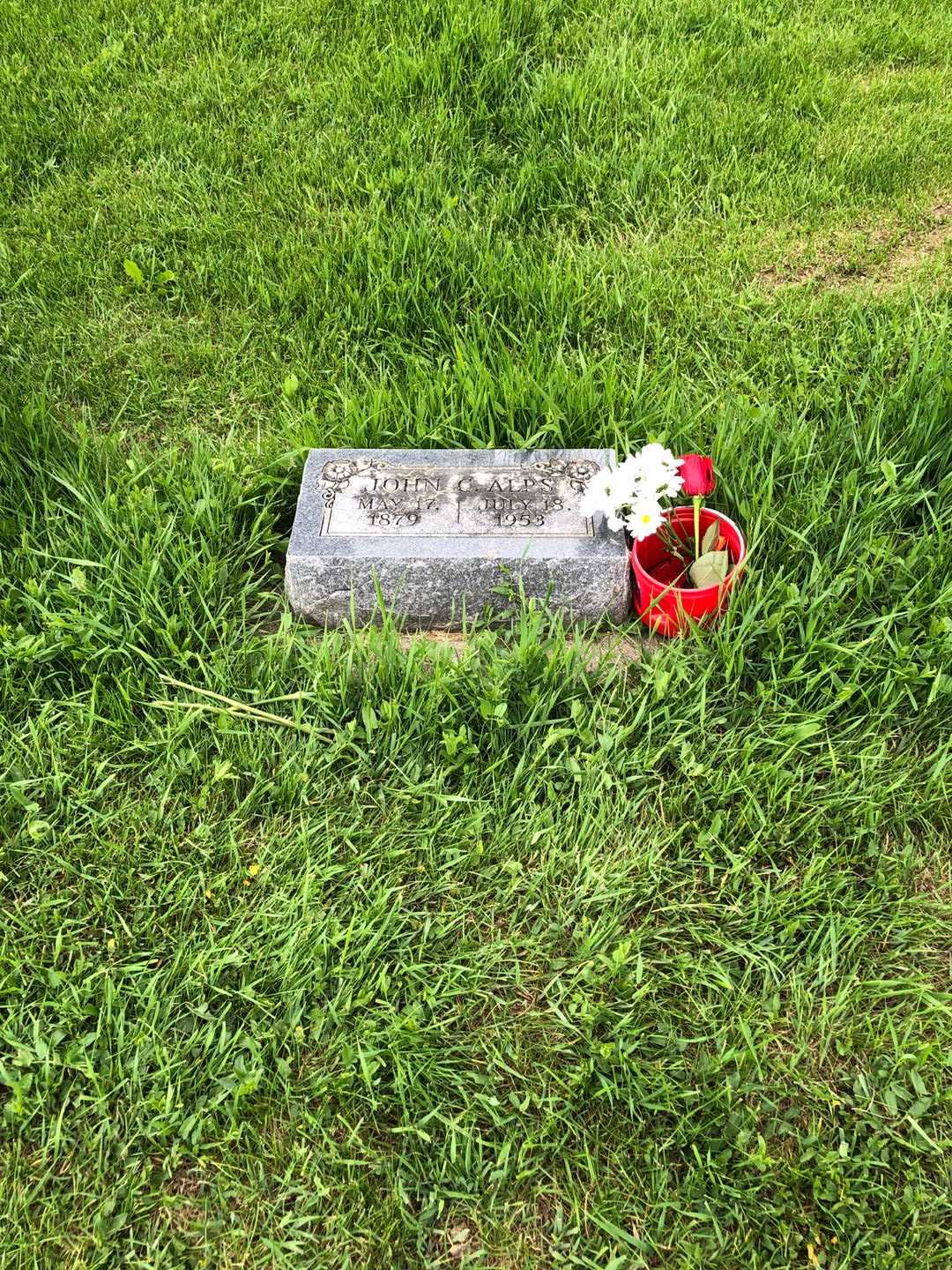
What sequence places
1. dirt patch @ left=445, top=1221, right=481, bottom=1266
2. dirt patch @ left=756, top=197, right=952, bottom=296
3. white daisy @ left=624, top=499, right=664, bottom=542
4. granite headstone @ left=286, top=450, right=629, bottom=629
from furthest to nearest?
dirt patch @ left=756, top=197, right=952, bottom=296, granite headstone @ left=286, top=450, right=629, bottom=629, white daisy @ left=624, top=499, right=664, bottom=542, dirt patch @ left=445, top=1221, right=481, bottom=1266

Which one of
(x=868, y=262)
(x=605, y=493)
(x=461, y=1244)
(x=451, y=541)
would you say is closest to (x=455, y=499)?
(x=451, y=541)

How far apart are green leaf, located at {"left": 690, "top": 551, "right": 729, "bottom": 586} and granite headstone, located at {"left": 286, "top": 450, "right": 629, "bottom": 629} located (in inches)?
6.8

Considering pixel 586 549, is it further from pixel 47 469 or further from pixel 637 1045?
pixel 47 469

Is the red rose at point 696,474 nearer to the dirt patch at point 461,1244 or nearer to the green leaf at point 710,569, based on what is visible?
the green leaf at point 710,569

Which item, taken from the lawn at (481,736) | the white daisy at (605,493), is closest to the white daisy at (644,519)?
the white daisy at (605,493)

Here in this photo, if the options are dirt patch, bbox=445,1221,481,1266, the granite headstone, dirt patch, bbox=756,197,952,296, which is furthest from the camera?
dirt patch, bbox=756,197,952,296

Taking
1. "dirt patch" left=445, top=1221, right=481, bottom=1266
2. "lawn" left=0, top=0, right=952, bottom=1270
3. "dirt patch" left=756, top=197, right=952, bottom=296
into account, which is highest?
"dirt patch" left=756, top=197, right=952, bottom=296

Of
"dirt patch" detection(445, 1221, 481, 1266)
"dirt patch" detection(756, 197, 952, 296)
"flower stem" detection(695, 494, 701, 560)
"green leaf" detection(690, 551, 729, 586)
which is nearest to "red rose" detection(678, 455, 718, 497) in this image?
"flower stem" detection(695, 494, 701, 560)

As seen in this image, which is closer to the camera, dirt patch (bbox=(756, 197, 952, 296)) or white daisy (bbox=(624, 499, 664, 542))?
white daisy (bbox=(624, 499, 664, 542))

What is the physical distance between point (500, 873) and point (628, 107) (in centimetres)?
310

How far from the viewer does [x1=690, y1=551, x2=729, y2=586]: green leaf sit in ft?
7.68

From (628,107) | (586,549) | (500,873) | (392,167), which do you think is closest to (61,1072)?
(500,873)

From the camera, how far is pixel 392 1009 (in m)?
1.90

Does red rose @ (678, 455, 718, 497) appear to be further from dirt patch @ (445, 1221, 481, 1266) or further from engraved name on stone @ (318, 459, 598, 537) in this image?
dirt patch @ (445, 1221, 481, 1266)
